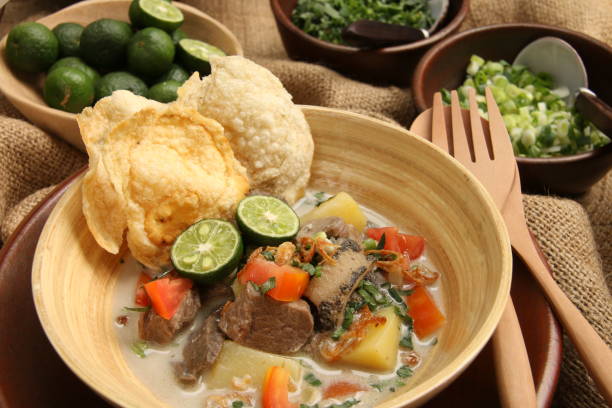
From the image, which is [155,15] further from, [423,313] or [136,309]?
[423,313]

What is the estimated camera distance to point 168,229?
2.47 meters

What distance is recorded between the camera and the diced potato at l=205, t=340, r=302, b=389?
2.12m

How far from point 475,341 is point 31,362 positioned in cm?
158

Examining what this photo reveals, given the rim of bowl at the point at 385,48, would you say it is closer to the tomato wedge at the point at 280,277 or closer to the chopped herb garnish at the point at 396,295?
the chopped herb garnish at the point at 396,295

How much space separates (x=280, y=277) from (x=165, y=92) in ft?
6.27

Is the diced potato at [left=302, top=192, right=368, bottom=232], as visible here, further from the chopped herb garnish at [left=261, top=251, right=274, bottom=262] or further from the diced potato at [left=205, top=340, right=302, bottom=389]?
the diced potato at [left=205, top=340, right=302, bottom=389]

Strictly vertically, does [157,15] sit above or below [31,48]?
above

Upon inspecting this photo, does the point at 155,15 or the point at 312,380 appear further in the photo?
the point at 155,15

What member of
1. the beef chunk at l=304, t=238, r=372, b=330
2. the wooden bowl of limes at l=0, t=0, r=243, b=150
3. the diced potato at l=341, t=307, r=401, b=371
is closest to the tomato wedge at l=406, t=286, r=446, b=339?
the diced potato at l=341, t=307, r=401, b=371

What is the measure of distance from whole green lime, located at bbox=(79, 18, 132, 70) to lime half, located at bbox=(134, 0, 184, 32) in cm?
19

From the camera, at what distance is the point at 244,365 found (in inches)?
84.4

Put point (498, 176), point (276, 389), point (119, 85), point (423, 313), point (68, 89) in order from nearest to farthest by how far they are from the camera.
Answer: point (276, 389)
point (423, 313)
point (498, 176)
point (68, 89)
point (119, 85)

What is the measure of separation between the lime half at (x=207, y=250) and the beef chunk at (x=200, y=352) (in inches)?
7.5

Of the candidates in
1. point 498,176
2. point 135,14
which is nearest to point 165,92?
point 135,14
